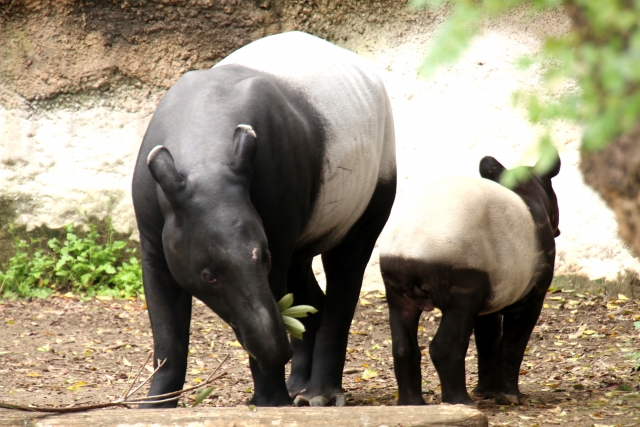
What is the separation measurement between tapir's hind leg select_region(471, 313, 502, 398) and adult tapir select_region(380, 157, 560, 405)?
0.18 metres

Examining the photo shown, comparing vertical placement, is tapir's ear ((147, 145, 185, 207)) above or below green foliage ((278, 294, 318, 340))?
above

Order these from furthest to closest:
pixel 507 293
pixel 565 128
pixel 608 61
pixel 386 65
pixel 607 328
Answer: pixel 386 65 → pixel 565 128 → pixel 607 328 → pixel 507 293 → pixel 608 61

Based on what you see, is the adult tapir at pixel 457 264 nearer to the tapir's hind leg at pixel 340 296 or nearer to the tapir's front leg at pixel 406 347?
the tapir's front leg at pixel 406 347

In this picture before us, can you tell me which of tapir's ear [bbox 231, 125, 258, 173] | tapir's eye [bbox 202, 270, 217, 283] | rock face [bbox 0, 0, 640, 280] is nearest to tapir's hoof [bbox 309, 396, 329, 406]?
tapir's eye [bbox 202, 270, 217, 283]

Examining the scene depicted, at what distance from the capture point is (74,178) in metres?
8.57

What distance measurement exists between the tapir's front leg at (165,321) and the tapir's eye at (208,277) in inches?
19.9

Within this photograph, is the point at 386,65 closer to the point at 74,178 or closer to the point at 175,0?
the point at 175,0

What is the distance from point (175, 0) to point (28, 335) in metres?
3.57

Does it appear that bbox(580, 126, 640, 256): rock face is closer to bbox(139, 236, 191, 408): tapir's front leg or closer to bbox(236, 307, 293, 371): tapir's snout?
bbox(236, 307, 293, 371): tapir's snout

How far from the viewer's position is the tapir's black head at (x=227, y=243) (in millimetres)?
3234

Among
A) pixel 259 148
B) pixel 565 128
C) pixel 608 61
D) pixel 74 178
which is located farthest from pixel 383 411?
pixel 74 178

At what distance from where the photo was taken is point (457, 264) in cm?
404

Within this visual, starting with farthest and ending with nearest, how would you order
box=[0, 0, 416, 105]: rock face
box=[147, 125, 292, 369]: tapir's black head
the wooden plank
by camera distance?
box=[0, 0, 416, 105]: rock face
box=[147, 125, 292, 369]: tapir's black head
the wooden plank

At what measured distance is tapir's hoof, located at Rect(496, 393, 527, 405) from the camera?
4586 millimetres
